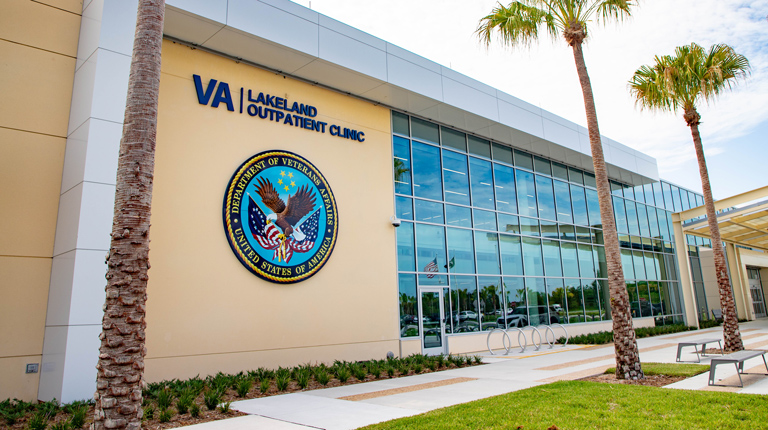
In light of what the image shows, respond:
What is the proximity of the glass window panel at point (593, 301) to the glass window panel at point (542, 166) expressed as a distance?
215 inches

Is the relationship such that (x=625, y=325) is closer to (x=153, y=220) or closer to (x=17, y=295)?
(x=153, y=220)

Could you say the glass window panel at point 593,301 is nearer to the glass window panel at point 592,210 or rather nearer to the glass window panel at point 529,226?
the glass window panel at point 592,210

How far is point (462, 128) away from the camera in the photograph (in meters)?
18.6

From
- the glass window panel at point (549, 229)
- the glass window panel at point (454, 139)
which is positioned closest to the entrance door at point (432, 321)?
the glass window panel at point (454, 139)

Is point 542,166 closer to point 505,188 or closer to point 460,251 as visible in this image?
point 505,188

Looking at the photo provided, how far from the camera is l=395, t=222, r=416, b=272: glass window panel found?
51.4 ft

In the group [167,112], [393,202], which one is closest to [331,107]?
[393,202]

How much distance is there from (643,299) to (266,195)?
74.2 ft

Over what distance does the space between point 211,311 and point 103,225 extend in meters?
3.28

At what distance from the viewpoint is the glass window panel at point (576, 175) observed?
952 inches

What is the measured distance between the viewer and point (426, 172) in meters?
17.1

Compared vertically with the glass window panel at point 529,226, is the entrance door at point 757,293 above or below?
below

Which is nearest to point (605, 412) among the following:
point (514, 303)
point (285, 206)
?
point (285, 206)

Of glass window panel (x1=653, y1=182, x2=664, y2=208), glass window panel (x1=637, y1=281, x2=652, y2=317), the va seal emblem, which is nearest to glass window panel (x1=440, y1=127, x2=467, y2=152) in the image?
the va seal emblem
